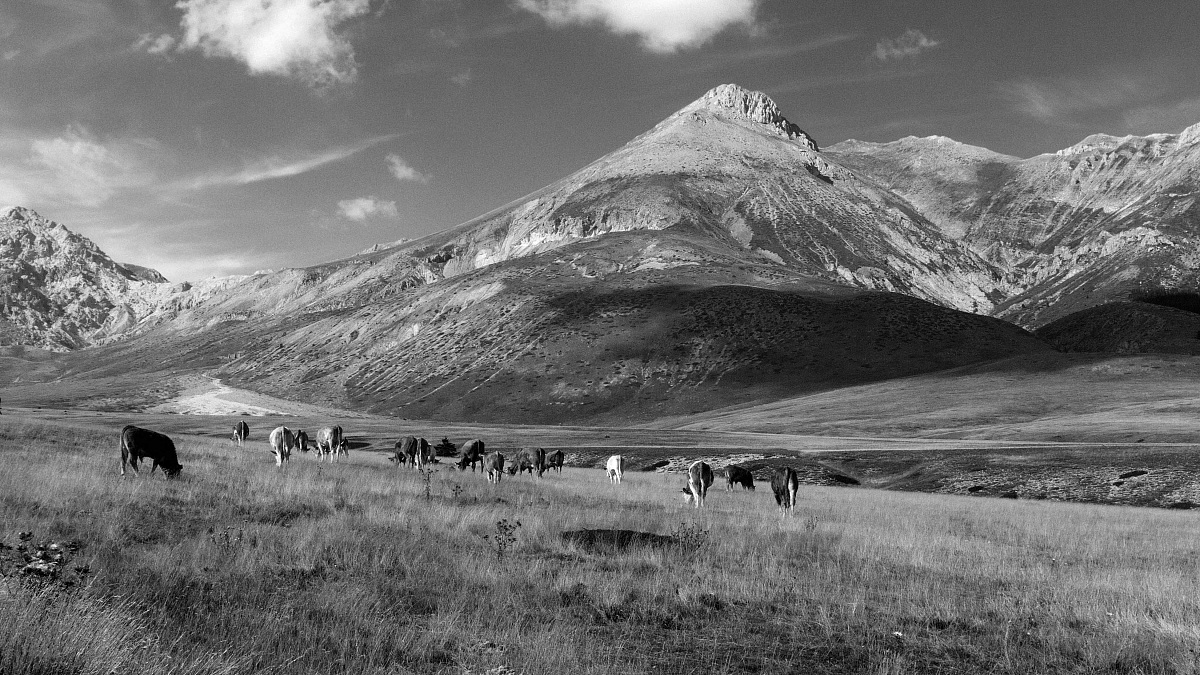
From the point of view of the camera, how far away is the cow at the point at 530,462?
42.2 m

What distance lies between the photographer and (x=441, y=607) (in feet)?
31.2

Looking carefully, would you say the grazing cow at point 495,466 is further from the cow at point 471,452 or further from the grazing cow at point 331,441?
the grazing cow at point 331,441

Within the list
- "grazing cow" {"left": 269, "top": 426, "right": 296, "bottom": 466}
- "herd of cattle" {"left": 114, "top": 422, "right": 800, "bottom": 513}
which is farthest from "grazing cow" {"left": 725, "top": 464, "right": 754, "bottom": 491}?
"grazing cow" {"left": 269, "top": 426, "right": 296, "bottom": 466}

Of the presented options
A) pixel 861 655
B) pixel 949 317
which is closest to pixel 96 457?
pixel 861 655

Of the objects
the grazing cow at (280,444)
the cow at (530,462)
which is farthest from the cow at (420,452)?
the grazing cow at (280,444)

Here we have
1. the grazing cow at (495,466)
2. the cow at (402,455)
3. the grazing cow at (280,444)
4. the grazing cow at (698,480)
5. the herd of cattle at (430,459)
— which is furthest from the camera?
the cow at (402,455)

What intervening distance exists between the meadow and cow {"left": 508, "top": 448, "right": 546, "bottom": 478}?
2260 centimetres

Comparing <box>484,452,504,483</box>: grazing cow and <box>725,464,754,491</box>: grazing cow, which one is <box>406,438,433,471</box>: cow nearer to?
<box>484,452,504,483</box>: grazing cow

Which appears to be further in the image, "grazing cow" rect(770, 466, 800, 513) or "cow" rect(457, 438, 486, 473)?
"cow" rect(457, 438, 486, 473)

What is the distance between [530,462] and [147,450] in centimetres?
2512

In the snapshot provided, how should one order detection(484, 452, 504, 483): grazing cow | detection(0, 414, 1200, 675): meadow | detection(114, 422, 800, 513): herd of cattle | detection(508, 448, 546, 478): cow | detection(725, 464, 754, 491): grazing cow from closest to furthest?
detection(0, 414, 1200, 675): meadow, detection(114, 422, 800, 513): herd of cattle, detection(484, 452, 504, 483): grazing cow, detection(725, 464, 754, 491): grazing cow, detection(508, 448, 546, 478): cow

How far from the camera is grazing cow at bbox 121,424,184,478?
20797mm

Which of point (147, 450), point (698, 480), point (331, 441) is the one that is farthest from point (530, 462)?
point (147, 450)

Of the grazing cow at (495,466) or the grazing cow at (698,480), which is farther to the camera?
the grazing cow at (495,466)
